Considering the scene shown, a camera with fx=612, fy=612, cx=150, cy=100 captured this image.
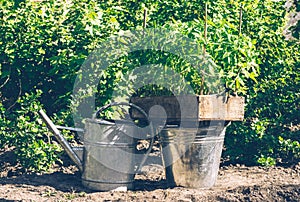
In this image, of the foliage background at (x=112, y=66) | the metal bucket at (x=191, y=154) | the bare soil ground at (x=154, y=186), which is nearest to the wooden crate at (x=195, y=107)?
the metal bucket at (x=191, y=154)

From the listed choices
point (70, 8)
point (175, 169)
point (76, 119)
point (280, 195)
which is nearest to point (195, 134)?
point (175, 169)

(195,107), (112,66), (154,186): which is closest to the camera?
(195,107)

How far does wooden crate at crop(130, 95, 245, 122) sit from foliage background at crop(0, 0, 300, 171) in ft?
0.69

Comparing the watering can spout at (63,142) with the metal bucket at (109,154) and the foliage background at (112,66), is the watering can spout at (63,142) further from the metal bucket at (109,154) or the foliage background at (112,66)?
the foliage background at (112,66)

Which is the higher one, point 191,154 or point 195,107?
point 195,107

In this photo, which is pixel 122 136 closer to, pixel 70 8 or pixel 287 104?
pixel 70 8

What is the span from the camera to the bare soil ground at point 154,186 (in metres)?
4.39

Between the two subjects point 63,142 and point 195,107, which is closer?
point 195,107

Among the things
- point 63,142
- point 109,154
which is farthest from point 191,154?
point 63,142

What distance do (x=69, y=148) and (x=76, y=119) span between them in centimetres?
57

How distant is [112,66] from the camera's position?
Answer: 4.97 meters

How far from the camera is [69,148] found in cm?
471

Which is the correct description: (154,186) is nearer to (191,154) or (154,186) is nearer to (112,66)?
(191,154)

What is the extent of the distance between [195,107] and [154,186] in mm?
774
